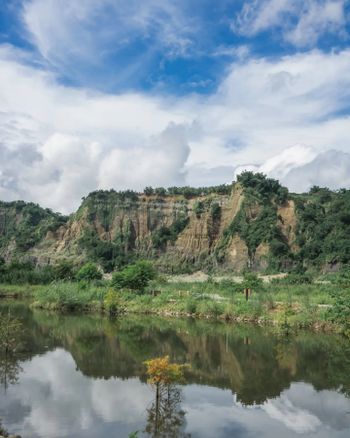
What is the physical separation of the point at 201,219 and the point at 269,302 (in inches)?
2389

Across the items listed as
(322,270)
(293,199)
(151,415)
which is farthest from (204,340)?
(293,199)

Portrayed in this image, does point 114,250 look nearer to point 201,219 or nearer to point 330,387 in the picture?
point 201,219

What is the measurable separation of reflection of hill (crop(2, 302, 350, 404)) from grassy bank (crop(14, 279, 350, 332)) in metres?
2.54

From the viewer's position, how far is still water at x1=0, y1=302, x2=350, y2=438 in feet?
49.3

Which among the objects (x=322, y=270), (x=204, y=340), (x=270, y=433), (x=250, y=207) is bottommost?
(x=270, y=433)

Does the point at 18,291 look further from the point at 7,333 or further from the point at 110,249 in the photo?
the point at 7,333

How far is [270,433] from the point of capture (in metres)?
14.7

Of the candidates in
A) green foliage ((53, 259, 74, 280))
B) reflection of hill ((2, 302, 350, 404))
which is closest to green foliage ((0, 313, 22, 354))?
reflection of hill ((2, 302, 350, 404))

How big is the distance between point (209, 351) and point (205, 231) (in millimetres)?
70702

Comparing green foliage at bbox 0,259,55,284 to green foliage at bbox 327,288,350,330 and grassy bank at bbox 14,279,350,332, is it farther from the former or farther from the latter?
green foliage at bbox 327,288,350,330

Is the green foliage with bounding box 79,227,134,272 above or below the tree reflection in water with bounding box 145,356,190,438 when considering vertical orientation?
above

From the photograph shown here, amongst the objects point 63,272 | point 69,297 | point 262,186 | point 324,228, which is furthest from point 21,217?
point 69,297

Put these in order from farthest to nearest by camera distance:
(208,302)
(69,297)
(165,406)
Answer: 1. (69,297)
2. (208,302)
3. (165,406)

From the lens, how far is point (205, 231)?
9794 cm
